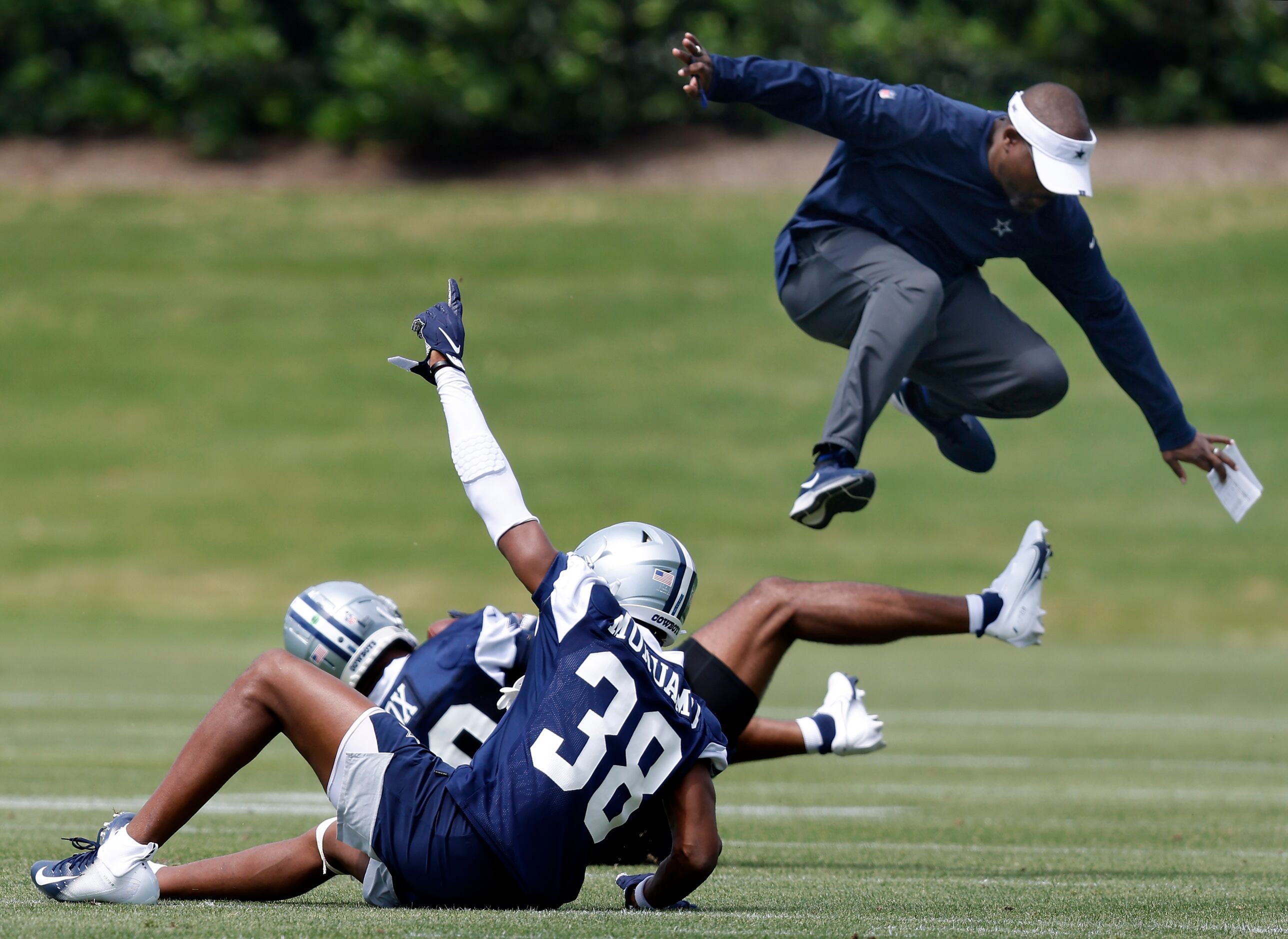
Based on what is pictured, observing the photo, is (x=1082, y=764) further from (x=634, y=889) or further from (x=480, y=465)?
(x=480, y=465)

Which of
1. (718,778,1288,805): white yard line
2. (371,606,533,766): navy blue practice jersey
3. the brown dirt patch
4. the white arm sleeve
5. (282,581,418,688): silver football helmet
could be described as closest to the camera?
the white arm sleeve

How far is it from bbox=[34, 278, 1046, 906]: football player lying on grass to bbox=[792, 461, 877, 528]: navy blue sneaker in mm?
314

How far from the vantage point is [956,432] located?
7809 millimetres

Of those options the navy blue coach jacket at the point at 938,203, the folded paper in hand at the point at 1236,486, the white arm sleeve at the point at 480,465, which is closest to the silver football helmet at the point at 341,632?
the white arm sleeve at the point at 480,465

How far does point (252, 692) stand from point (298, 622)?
4.63 feet

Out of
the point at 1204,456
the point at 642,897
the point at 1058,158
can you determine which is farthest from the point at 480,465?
the point at 1204,456

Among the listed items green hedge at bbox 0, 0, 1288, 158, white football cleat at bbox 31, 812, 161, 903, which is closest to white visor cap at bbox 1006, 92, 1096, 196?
white football cleat at bbox 31, 812, 161, 903

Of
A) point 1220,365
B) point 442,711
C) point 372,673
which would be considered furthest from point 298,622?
point 1220,365

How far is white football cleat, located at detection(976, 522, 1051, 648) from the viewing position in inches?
249

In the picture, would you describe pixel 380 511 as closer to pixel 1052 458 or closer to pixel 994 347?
pixel 1052 458

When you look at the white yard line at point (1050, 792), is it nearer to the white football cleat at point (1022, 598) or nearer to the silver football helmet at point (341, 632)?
the white football cleat at point (1022, 598)

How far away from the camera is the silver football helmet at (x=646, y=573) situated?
17.4ft

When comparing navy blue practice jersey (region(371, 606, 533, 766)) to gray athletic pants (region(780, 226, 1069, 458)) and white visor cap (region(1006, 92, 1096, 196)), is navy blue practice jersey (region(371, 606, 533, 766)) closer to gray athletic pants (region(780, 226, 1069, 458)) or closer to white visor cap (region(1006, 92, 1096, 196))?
gray athletic pants (region(780, 226, 1069, 458))

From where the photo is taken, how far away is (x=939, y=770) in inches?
403
